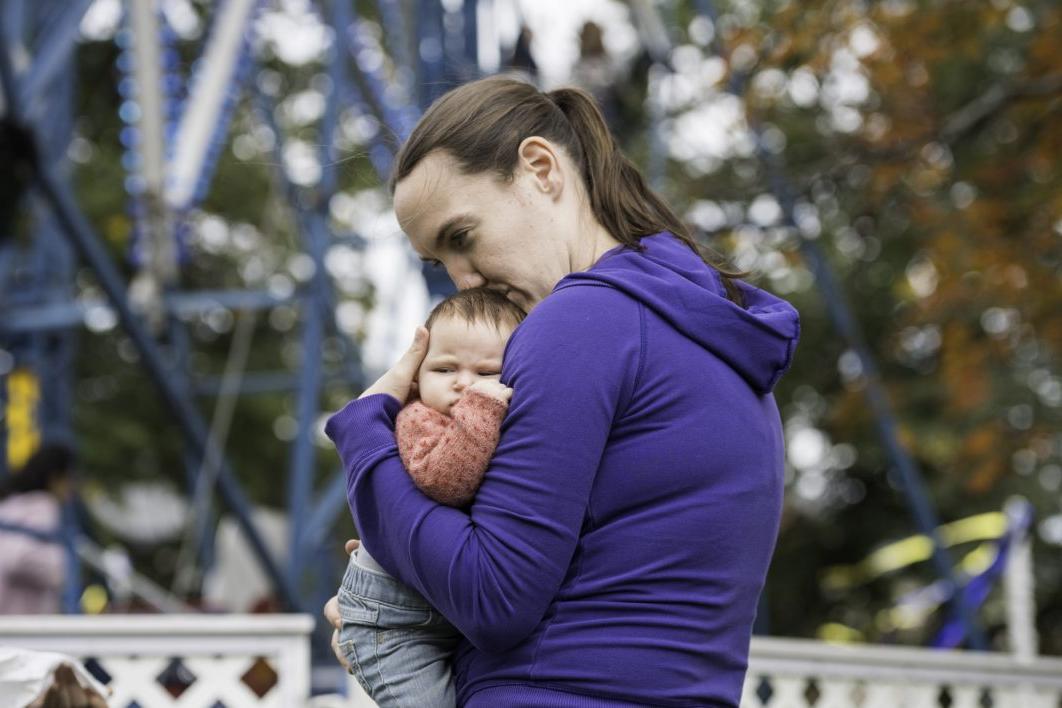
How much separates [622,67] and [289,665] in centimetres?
604

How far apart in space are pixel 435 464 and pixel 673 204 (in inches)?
201

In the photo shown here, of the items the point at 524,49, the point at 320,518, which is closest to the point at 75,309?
the point at 320,518

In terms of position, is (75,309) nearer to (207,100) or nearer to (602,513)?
(207,100)

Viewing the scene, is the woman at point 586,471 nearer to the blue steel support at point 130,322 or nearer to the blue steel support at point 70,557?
the blue steel support at point 130,322

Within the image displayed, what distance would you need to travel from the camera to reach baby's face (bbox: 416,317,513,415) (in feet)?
5.18

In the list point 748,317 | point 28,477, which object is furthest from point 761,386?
point 28,477

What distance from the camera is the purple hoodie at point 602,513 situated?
1.35 m

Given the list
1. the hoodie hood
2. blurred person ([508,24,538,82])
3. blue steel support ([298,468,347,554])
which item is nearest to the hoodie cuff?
the hoodie hood

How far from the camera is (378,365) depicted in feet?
32.3

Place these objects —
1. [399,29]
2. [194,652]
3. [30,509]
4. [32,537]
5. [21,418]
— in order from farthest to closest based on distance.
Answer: [399,29], [21,418], [30,509], [32,537], [194,652]

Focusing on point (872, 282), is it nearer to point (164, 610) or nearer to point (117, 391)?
point (117, 391)

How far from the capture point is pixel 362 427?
1494mm

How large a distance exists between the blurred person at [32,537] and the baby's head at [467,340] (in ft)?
13.2

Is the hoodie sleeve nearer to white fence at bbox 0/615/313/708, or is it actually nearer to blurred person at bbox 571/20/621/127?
white fence at bbox 0/615/313/708
